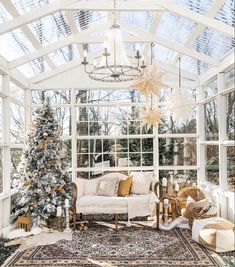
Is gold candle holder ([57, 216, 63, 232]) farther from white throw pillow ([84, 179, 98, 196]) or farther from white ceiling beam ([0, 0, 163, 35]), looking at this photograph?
white ceiling beam ([0, 0, 163, 35])

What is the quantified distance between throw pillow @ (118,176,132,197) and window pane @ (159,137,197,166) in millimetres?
1082

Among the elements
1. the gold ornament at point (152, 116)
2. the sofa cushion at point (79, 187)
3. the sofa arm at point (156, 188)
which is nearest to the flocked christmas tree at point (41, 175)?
the sofa cushion at point (79, 187)

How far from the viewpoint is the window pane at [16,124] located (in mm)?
6305

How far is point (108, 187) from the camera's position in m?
6.35

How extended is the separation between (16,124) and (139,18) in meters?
3.15

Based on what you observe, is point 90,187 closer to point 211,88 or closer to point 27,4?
point 211,88

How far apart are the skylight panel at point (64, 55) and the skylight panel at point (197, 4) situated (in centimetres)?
251

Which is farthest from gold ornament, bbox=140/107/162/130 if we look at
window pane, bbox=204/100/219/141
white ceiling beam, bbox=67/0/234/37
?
white ceiling beam, bbox=67/0/234/37

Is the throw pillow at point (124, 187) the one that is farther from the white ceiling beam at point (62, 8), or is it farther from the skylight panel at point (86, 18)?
the white ceiling beam at point (62, 8)

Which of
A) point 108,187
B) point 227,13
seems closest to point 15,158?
point 108,187

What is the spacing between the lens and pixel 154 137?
7207mm

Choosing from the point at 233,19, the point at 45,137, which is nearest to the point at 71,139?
the point at 45,137

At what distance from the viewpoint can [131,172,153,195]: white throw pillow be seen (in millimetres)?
6427

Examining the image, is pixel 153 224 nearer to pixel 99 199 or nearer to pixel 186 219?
pixel 186 219
